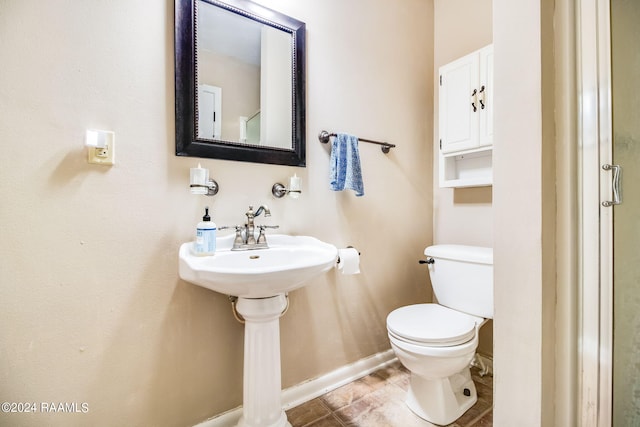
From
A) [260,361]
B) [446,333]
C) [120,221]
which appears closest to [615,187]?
[446,333]

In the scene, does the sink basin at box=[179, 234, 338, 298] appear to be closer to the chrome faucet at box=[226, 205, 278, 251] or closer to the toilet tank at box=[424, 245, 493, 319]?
the chrome faucet at box=[226, 205, 278, 251]

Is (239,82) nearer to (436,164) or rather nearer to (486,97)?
(486,97)

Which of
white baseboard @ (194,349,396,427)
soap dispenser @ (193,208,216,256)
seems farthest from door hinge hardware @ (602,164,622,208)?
white baseboard @ (194,349,396,427)

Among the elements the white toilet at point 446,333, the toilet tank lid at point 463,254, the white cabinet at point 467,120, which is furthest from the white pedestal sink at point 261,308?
the white cabinet at point 467,120

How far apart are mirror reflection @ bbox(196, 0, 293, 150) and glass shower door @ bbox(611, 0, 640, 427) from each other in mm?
1140

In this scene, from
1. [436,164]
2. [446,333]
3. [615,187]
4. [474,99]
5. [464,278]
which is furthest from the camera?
[436,164]

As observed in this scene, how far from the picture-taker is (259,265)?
1.17 m

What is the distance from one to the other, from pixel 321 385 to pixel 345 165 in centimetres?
116

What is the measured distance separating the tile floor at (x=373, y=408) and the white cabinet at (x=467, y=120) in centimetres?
113

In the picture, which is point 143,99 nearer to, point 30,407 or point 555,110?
point 30,407

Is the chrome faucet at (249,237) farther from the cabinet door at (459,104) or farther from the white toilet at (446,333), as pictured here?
the cabinet door at (459,104)

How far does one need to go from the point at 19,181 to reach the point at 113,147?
0.90 ft

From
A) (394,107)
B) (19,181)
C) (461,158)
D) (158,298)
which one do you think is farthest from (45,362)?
(461,158)

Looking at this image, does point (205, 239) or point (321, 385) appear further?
point (321, 385)
